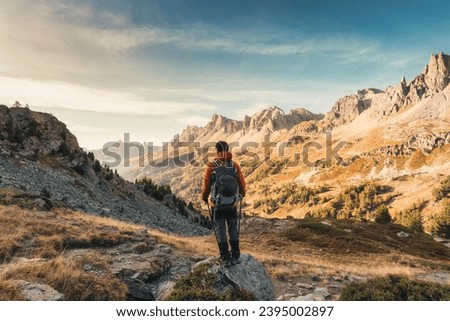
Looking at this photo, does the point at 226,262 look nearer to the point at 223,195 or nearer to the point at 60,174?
the point at 223,195

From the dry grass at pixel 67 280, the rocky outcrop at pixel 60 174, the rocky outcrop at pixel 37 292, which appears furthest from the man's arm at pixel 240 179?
the rocky outcrop at pixel 60 174

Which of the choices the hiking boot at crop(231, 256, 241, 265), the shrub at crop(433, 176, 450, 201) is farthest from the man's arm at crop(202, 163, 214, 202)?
the shrub at crop(433, 176, 450, 201)

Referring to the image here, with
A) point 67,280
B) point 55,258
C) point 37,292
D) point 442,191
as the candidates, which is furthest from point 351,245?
point 442,191

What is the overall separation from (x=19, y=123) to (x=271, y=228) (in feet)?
142

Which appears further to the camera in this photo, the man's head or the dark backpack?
the man's head

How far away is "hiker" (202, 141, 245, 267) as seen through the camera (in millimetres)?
10773

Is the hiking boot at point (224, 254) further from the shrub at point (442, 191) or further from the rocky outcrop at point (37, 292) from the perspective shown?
the shrub at point (442, 191)

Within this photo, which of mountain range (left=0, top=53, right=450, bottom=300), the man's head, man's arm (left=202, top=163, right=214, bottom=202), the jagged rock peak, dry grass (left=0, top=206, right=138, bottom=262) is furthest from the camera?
the jagged rock peak

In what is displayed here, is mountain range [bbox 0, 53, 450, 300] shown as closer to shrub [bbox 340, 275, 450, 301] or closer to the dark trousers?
shrub [bbox 340, 275, 450, 301]

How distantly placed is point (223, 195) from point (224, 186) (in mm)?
317

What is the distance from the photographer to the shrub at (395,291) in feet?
30.7
